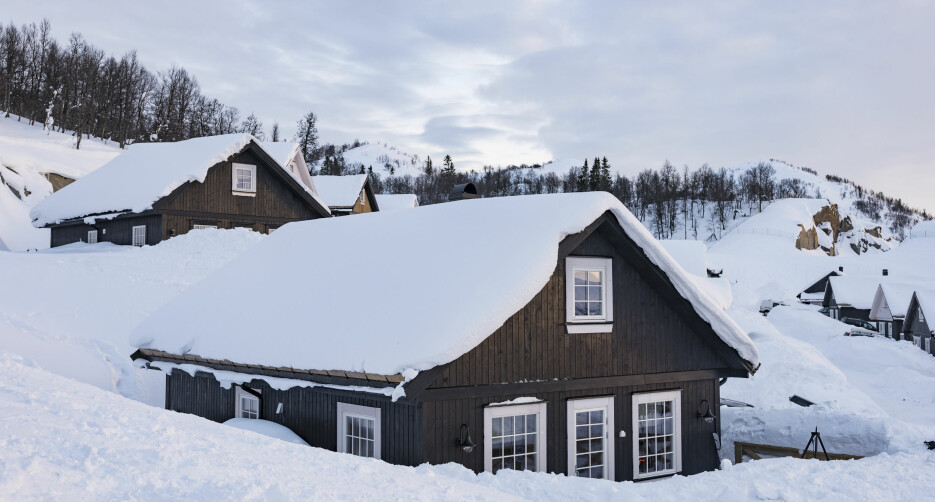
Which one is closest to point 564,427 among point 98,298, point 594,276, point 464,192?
point 594,276

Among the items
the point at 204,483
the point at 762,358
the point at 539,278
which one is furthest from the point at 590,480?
the point at 762,358

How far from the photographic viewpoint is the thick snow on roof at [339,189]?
50594 millimetres

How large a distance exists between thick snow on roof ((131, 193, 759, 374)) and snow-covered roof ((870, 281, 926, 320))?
151 ft

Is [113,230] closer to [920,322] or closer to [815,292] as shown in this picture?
[920,322]

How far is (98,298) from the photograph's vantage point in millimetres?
23656

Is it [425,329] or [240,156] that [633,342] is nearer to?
[425,329]

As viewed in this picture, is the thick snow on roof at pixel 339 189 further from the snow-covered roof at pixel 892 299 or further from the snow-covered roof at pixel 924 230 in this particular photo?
the snow-covered roof at pixel 924 230

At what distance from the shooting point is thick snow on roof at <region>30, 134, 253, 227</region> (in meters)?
29.2

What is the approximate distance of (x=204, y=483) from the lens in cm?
636

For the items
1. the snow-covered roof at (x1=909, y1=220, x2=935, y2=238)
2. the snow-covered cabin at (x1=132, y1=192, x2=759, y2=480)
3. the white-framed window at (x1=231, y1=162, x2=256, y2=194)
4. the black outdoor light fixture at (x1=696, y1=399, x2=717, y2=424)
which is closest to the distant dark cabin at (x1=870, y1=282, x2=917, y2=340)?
the black outdoor light fixture at (x1=696, y1=399, x2=717, y2=424)

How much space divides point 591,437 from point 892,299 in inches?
1964

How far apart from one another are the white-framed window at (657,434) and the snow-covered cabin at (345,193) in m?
38.2

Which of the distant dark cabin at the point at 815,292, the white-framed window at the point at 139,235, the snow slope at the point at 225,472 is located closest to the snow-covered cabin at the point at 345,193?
the white-framed window at the point at 139,235

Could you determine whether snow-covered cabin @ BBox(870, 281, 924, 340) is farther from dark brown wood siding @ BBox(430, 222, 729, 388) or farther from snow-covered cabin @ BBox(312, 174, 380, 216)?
dark brown wood siding @ BBox(430, 222, 729, 388)
